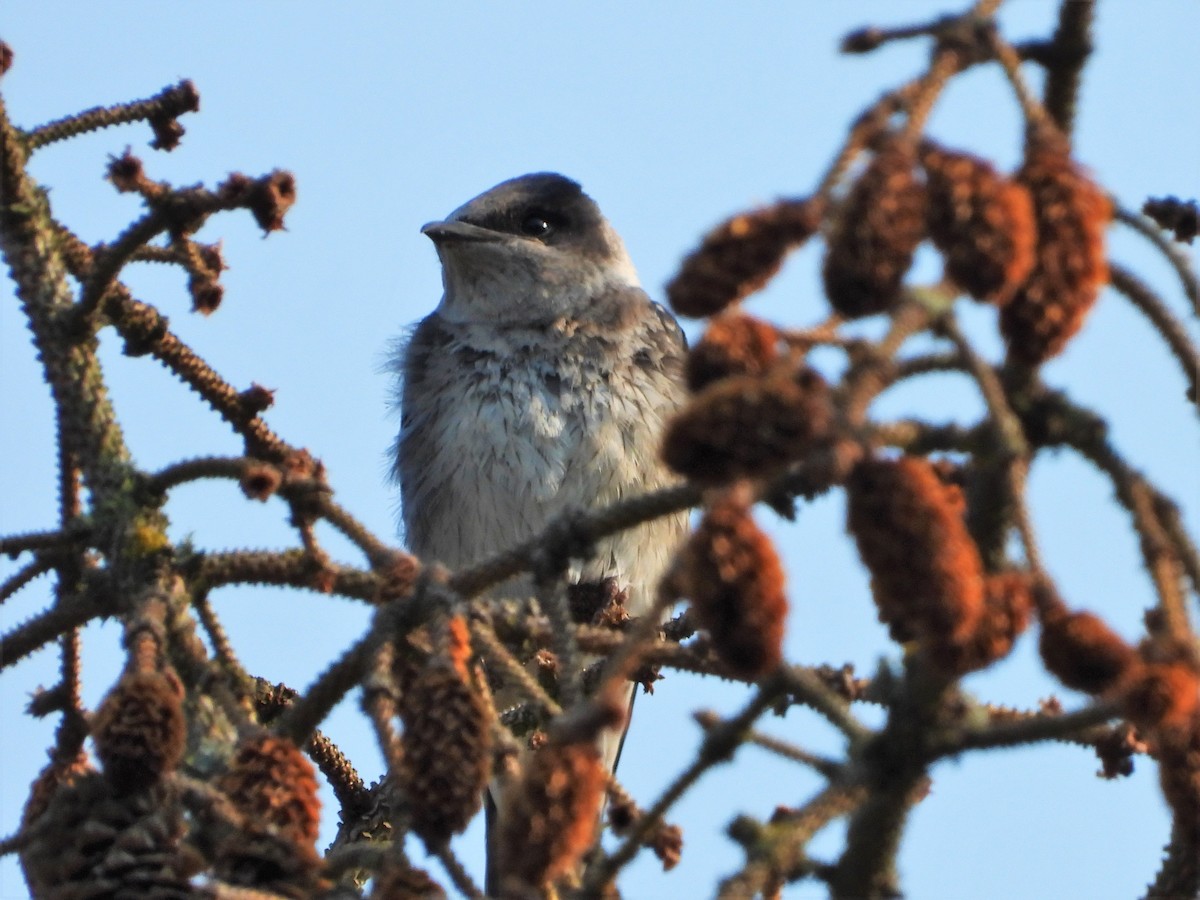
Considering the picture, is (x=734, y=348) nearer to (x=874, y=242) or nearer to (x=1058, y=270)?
(x=874, y=242)

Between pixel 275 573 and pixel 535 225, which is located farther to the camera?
pixel 535 225

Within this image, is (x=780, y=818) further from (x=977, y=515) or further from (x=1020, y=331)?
(x=1020, y=331)

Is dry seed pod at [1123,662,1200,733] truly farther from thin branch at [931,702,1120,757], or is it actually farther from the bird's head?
the bird's head

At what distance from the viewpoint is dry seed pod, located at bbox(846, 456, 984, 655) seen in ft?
5.80

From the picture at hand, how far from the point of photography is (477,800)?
2207 millimetres

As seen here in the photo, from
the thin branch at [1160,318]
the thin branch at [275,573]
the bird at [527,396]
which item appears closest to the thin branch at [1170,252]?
the thin branch at [1160,318]

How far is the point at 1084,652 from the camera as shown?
1.90 meters

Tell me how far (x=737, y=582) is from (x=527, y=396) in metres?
5.48

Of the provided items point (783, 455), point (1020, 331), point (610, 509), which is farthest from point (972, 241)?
point (610, 509)

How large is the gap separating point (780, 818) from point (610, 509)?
0.73 meters

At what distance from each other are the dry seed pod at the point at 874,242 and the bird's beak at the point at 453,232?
6.54 metres

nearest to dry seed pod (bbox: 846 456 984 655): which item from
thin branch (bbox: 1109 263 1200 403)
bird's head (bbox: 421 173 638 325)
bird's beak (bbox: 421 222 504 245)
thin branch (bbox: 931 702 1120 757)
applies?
thin branch (bbox: 931 702 1120 757)

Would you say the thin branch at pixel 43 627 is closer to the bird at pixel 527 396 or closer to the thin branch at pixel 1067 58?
the thin branch at pixel 1067 58

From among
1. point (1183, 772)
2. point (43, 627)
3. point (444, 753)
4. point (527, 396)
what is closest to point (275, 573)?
point (43, 627)
